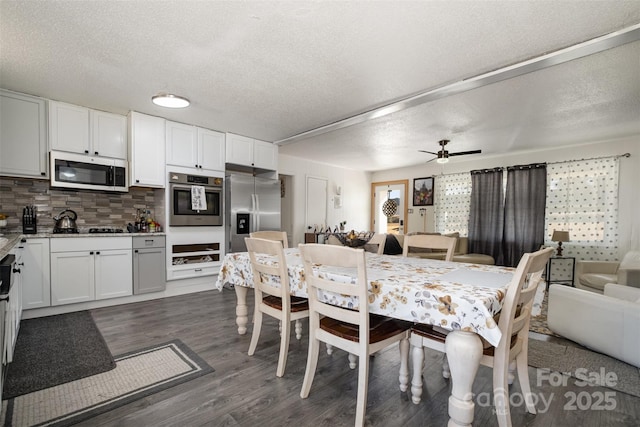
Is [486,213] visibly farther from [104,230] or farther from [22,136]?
[22,136]

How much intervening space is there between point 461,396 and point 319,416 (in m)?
0.74

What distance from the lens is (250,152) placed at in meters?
4.73

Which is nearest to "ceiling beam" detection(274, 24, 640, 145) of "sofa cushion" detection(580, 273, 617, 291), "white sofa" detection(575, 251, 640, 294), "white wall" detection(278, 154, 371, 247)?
"white sofa" detection(575, 251, 640, 294)

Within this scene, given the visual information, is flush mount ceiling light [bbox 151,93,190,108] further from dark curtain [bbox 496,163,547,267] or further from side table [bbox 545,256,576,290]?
side table [bbox 545,256,576,290]

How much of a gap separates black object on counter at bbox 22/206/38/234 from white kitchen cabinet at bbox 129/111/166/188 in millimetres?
997

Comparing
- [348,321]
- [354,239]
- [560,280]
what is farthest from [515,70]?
[560,280]

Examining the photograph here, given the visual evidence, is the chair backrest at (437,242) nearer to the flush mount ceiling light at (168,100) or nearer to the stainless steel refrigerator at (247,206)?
the flush mount ceiling light at (168,100)

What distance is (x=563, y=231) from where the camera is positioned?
4742mm

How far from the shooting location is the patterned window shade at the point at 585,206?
15.0 ft

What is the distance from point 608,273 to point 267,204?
193 inches

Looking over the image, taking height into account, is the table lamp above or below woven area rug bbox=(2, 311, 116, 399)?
above

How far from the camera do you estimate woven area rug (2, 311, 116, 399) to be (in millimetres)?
1882

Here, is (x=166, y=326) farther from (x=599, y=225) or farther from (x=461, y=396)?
(x=599, y=225)

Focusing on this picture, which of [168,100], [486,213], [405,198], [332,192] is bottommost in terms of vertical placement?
[486,213]
